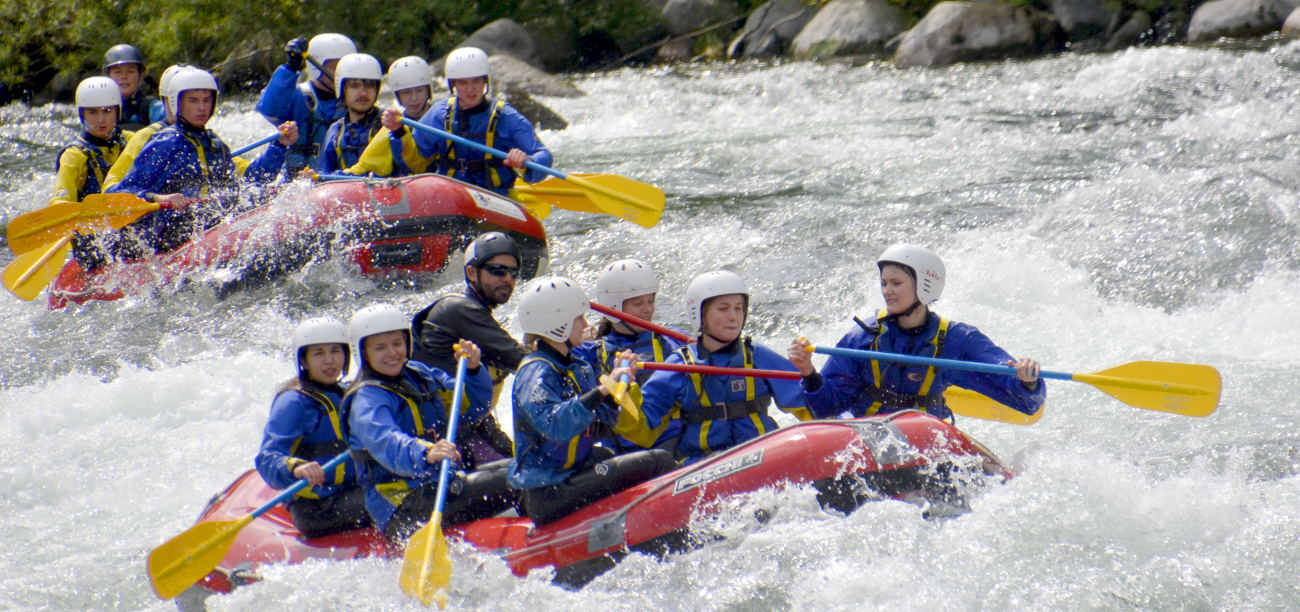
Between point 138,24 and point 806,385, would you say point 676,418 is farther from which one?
point 138,24

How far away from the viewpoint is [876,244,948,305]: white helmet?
4.91 m

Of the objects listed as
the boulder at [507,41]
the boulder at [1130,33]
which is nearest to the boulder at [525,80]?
the boulder at [507,41]

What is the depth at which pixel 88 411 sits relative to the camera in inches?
285

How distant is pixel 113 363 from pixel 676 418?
458 centimetres

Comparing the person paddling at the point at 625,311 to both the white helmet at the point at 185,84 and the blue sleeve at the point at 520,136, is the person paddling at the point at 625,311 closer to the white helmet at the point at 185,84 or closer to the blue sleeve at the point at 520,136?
the blue sleeve at the point at 520,136

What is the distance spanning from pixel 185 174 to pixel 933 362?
5.39 metres

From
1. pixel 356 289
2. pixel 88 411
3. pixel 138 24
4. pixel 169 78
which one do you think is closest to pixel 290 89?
pixel 169 78

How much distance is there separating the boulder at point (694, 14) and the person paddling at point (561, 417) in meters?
16.1

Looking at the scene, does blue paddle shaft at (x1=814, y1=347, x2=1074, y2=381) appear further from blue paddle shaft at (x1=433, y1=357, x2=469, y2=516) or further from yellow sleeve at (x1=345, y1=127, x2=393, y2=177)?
yellow sleeve at (x1=345, y1=127, x2=393, y2=177)

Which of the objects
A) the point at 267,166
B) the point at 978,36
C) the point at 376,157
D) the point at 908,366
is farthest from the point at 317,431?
the point at 978,36

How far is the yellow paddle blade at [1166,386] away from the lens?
4980 mm

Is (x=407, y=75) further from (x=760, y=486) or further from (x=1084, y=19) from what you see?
(x=1084, y=19)

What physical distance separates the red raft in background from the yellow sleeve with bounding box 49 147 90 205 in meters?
0.85

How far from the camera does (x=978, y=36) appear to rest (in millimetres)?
16266
